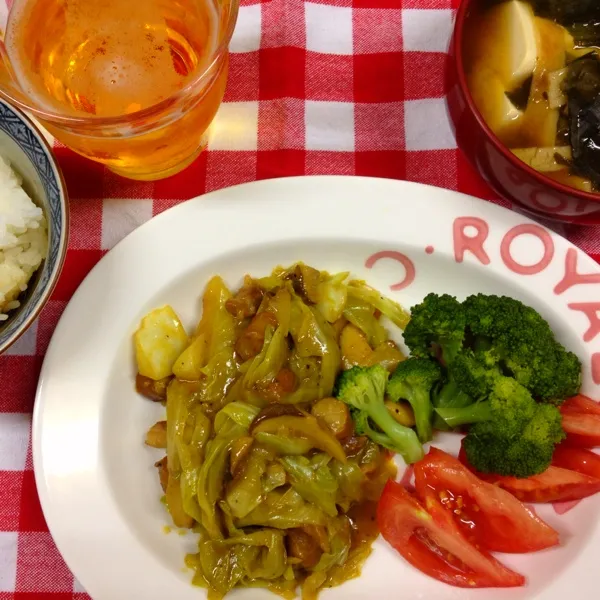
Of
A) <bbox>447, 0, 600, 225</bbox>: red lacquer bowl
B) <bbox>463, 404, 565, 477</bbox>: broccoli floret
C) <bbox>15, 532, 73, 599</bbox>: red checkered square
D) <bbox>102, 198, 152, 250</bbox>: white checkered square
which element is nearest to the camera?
<bbox>447, 0, 600, 225</bbox>: red lacquer bowl

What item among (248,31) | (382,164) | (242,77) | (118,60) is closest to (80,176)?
(118,60)

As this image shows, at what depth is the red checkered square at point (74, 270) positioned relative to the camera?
70.5 inches

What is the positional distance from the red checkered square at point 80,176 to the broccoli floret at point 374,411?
2.87ft

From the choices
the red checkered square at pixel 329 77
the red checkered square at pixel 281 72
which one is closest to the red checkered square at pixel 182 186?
the red checkered square at pixel 281 72

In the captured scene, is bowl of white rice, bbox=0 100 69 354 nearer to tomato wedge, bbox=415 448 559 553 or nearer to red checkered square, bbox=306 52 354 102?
red checkered square, bbox=306 52 354 102

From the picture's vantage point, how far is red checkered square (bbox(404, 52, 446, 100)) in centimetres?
187

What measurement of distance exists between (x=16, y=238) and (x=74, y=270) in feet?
0.89

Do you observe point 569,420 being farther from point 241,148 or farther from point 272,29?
point 272,29

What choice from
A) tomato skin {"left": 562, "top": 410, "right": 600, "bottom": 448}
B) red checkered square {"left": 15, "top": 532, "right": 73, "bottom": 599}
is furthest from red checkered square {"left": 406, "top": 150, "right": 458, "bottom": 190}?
red checkered square {"left": 15, "top": 532, "right": 73, "bottom": 599}

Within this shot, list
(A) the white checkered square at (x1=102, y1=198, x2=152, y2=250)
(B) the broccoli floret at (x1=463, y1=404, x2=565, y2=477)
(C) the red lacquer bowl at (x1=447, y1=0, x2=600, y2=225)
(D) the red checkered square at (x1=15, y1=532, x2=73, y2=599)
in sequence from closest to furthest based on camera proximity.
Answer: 1. (C) the red lacquer bowl at (x1=447, y1=0, x2=600, y2=225)
2. (B) the broccoli floret at (x1=463, y1=404, x2=565, y2=477)
3. (D) the red checkered square at (x1=15, y1=532, x2=73, y2=599)
4. (A) the white checkered square at (x1=102, y1=198, x2=152, y2=250)

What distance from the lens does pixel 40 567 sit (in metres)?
1.72

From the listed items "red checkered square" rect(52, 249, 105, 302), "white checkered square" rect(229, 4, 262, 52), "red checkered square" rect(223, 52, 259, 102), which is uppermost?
"white checkered square" rect(229, 4, 262, 52)

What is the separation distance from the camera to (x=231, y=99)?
1895mm

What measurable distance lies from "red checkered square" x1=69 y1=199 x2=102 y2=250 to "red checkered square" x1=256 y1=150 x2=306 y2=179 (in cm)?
46
